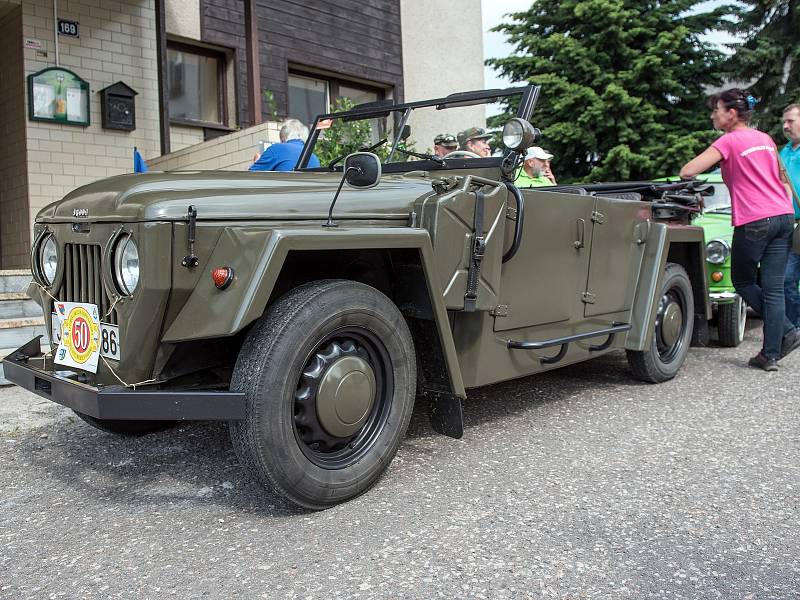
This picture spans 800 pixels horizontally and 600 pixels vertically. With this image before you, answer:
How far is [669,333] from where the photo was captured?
4.88 metres

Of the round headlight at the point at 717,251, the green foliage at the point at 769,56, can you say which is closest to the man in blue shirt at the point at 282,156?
the round headlight at the point at 717,251

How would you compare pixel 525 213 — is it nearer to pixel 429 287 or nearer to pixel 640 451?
pixel 429 287

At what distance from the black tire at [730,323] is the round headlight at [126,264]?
506cm

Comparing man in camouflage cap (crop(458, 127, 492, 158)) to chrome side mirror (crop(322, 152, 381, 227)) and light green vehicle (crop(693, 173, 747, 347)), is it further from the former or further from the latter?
light green vehicle (crop(693, 173, 747, 347))

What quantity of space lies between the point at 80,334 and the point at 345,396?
1.02 m

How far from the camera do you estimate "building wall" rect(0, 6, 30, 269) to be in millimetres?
7441

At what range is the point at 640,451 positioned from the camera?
11.1ft

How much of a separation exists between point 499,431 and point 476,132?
1.82 m

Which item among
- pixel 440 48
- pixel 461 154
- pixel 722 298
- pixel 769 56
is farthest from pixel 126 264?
pixel 769 56

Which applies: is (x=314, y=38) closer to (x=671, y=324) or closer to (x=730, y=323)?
(x=730, y=323)

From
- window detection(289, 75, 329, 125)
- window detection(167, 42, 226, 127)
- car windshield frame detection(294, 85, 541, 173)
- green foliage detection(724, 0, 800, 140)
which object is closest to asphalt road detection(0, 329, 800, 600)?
car windshield frame detection(294, 85, 541, 173)

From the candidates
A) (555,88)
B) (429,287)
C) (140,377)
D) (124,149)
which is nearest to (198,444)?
(140,377)

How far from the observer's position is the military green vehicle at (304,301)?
2.46 metres

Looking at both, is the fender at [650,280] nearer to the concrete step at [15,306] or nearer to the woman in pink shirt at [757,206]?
the woman in pink shirt at [757,206]
